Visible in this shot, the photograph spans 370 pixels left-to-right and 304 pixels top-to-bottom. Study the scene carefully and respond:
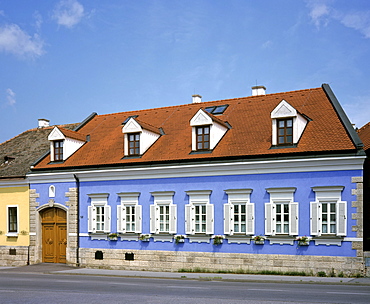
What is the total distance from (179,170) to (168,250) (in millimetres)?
4389

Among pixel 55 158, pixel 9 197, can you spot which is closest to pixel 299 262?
pixel 55 158

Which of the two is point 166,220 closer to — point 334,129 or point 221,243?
point 221,243

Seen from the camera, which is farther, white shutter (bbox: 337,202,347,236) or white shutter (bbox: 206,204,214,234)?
white shutter (bbox: 206,204,214,234)

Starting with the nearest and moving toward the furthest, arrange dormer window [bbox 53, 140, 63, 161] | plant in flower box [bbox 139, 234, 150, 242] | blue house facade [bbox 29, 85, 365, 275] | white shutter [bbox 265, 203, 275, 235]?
blue house facade [bbox 29, 85, 365, 275] < white shutter [bbox 265, 203, 275, 235] < plant in flower box [bbox 139, 234, 150, 242] < dormer window [bbox 53, 140, 63, 161]

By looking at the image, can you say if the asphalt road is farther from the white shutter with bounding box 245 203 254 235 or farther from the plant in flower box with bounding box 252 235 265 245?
the white shutter with bounding box 245 203 254 235

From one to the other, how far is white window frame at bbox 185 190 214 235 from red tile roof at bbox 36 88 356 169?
1937 millimetres

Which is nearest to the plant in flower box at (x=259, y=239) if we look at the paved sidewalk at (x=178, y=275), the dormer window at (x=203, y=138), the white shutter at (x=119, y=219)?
the paved sidewalk at (x=178, y=275)

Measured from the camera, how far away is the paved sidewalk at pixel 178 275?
20480mm

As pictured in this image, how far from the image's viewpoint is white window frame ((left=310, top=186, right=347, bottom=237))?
2198cm

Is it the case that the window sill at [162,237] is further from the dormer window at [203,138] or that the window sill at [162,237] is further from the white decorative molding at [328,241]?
the white decorative molding at [328,241]

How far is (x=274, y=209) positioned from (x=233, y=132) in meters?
5.30

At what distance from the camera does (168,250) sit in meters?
26.0

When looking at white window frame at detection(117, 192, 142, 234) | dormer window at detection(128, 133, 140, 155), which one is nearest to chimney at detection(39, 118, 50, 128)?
dormer window at detection(128, 133, 140, 155)

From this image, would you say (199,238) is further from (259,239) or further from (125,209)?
(125,209)
